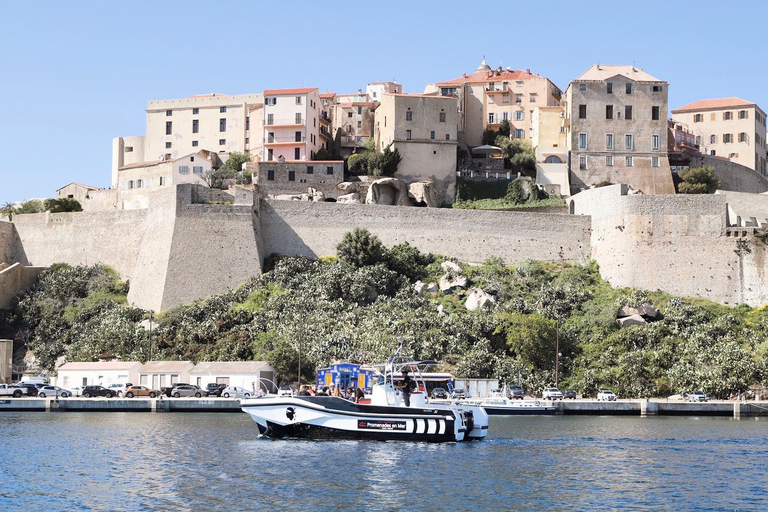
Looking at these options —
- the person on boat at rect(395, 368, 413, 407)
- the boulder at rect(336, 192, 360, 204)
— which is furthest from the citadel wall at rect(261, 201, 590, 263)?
the person on boat at rect(395, 368, 413, 407)

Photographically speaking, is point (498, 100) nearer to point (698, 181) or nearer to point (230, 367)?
point (698, 181)

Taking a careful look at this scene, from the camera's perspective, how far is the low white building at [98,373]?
147 ft

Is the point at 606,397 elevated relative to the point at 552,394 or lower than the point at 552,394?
lower

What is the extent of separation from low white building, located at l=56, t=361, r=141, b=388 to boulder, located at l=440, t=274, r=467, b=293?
14.1 meters

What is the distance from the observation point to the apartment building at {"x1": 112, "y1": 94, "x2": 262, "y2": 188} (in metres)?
71.4

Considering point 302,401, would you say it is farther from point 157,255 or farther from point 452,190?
point 452,190

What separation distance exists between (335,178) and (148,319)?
1617cm

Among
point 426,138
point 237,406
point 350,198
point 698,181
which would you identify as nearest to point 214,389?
point 237,406

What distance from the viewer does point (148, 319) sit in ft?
162

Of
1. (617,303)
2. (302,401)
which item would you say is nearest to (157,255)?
Answer: (617,303)

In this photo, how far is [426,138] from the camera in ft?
206

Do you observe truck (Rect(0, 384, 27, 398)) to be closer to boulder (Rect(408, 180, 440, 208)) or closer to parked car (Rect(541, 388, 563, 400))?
parked car (Rect(541, 388, 563, 400))

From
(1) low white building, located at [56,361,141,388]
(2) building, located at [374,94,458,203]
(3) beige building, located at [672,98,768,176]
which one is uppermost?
(3) beige building, located at [672,98,768,176]

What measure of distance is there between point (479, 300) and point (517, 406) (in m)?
9.17
